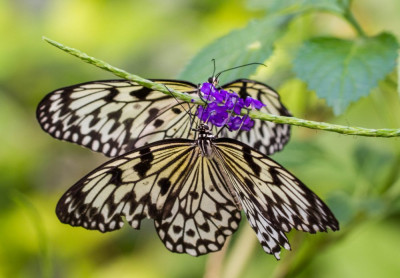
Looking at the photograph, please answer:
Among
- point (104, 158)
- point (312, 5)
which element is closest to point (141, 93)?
point (312, 5)

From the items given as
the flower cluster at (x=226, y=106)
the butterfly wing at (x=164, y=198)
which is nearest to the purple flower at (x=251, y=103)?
the flower cluster at (x=226, y=106)

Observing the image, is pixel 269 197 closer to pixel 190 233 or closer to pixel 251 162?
pixel 251 162

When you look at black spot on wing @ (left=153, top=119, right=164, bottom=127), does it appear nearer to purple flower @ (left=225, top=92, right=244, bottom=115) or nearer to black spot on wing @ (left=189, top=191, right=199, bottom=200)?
black spot on wing @ (left=189, top=191, right=199, bottom=200)

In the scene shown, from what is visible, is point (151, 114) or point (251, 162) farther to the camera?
point (151, 114)

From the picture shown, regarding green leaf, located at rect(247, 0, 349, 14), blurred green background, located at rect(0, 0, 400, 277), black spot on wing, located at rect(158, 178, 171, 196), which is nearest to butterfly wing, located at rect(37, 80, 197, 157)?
black spot on wing, located at rect(158, 178, 171, 196)

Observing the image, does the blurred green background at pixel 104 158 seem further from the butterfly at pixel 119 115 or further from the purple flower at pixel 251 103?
the purple flower at pixel 251 103

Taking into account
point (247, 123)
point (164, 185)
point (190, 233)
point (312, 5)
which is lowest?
point (190, 233)

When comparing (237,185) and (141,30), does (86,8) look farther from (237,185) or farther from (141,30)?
(237,185)
